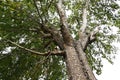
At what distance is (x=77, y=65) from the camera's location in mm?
4723

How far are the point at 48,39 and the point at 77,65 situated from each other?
365 centimetres

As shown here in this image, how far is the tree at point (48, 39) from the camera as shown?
5.16 metres

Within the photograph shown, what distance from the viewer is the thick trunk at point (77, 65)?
445cm

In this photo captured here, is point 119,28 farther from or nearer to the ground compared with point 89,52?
farther from the ground

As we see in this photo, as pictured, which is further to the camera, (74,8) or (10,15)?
(74,8)

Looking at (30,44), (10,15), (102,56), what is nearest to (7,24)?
(10,15)

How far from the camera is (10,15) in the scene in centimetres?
664

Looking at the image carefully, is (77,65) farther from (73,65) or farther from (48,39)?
(48,39)

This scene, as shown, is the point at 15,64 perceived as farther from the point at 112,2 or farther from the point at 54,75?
the point at 112,2

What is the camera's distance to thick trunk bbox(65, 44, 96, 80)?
4452 mm

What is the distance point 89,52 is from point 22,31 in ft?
14.0

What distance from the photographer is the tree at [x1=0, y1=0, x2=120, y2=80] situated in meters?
5.16

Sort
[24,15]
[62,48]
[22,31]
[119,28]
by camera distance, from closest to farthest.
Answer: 1. [62,48]
2. [24,15]
3. [22,31]
4. [119,28]

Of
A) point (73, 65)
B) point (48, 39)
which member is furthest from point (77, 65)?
point (48, 39)
